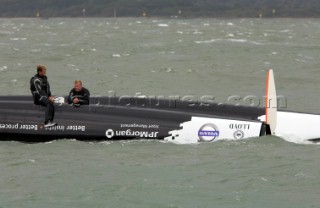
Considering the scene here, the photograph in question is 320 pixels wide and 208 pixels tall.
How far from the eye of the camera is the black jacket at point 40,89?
16.8m

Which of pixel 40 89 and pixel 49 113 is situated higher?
pixel 40 89

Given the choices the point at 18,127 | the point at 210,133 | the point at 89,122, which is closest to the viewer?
the point at 210,133

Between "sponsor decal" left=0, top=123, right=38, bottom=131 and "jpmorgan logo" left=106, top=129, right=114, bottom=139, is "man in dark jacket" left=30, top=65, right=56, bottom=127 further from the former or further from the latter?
"jpmorgan logo" left=106, top=129, right=114, bottom=139

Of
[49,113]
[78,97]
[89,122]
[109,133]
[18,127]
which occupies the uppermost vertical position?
[78,97]

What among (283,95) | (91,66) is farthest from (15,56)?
(283,95)

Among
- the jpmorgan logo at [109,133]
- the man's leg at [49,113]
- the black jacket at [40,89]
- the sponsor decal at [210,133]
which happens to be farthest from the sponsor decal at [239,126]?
the black jacket at [40,89]

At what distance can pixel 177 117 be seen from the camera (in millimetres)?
17016

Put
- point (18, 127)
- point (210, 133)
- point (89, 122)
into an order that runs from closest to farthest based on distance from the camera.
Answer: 1. point (210, 133)
2. point (89, 122)
3. point (18, 127)

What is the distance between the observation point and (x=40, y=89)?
16875mm

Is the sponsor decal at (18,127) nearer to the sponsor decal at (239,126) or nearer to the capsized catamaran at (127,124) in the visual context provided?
the capsized catamaran at (127,124)

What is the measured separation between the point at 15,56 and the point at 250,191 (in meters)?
29.8

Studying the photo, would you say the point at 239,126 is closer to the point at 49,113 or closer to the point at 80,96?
the point at 80,96

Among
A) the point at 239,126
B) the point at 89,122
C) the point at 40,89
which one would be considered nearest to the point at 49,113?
the point at 40,89

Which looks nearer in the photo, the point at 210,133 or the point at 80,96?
the point at 210,133
